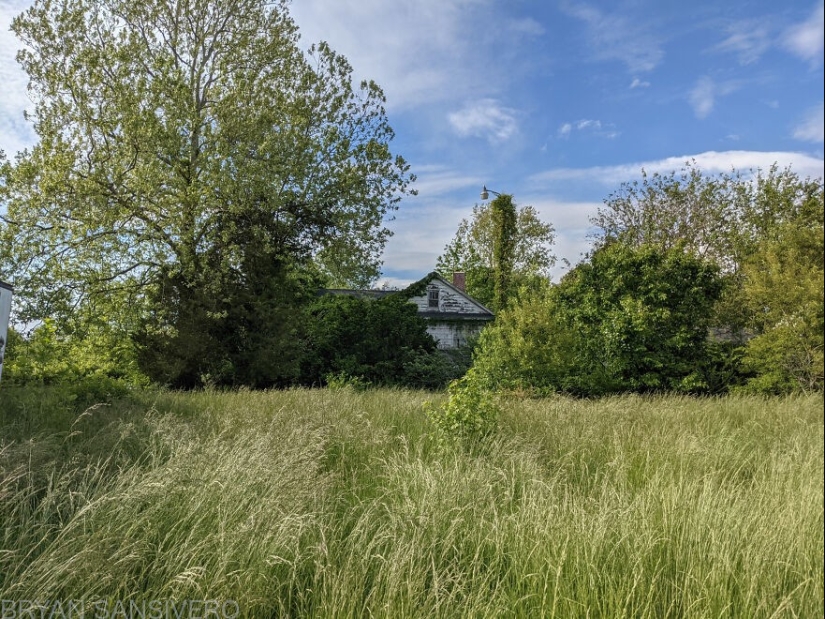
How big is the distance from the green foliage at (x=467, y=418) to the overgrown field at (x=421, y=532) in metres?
0.62

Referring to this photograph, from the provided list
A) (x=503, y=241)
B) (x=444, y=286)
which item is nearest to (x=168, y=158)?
(x=503, y=241)

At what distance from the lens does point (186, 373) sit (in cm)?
1305

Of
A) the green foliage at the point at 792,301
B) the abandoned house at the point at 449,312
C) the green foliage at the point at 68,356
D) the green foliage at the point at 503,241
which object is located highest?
the green foliage at the point at 503,241

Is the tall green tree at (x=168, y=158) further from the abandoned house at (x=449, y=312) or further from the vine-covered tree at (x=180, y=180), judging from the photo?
the abandoned house at (x=449, y=312)

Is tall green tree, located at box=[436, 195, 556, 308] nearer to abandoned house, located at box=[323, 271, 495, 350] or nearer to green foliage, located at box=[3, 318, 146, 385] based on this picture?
abandoned house, located at box=[323, 271, 495, 350]

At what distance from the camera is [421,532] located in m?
3.05

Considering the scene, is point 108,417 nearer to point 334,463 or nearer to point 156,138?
point 334,463

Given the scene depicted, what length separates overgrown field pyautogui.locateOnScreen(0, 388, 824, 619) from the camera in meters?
2.44

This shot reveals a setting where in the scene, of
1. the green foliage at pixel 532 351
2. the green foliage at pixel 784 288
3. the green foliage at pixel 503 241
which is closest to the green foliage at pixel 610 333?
the green foliage at pixel 532 351

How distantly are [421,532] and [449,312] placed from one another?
2745cm

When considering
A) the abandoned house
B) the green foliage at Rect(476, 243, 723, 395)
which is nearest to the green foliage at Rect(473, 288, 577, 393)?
the green foliage at Rect(476, 243, 723, 395)

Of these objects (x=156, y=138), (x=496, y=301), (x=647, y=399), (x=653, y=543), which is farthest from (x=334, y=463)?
(x=496, y=301)

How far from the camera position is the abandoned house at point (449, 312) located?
26938 mm

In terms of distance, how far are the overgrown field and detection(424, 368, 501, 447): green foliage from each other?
625 mm
